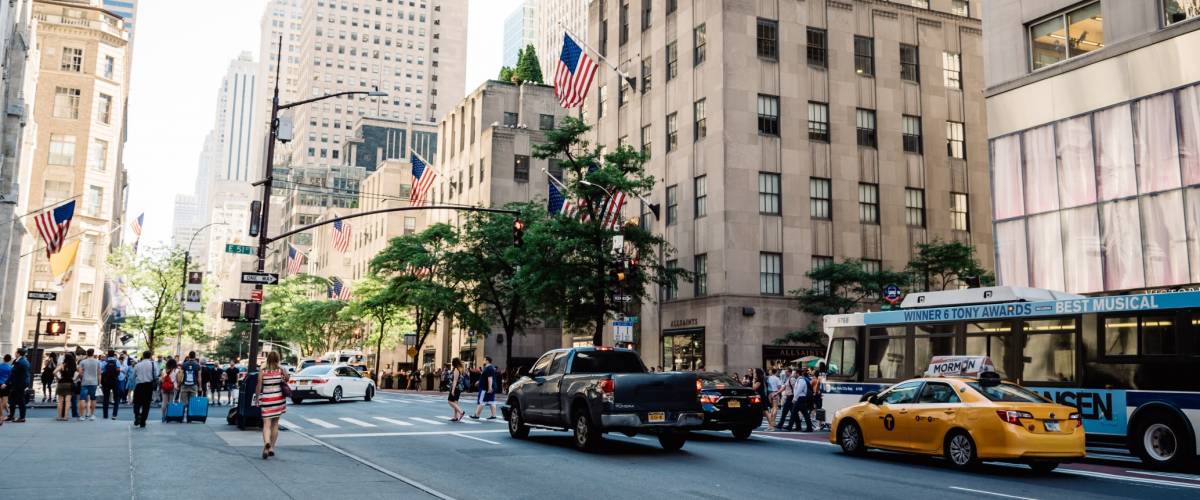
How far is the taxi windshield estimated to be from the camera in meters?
13.9

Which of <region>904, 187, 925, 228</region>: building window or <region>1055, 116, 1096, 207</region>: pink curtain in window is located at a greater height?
<region>904, 187, 925, 228</region>: building window

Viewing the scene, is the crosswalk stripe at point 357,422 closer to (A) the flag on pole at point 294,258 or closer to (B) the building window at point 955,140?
(B) the building window at point 955,140

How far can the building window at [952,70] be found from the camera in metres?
46.3

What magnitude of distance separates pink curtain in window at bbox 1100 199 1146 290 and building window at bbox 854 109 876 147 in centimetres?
1819

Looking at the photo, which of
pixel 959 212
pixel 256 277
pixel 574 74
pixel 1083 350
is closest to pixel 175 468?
pixel 256 277

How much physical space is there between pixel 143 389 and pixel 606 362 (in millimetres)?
12302

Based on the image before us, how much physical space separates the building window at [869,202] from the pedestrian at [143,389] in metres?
32.4

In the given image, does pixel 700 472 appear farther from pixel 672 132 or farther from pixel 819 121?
pixel 672 132

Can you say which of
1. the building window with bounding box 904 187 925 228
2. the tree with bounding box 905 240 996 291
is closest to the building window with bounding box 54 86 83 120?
the building window with bounding box 904 187 925 228

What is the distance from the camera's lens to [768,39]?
42.6 meters

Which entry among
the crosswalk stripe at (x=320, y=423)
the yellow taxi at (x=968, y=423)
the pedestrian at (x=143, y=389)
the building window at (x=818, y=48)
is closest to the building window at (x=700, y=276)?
the building window at (x=818, y=48)

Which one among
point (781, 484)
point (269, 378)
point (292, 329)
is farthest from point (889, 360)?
point (292, 329)

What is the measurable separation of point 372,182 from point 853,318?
320ft

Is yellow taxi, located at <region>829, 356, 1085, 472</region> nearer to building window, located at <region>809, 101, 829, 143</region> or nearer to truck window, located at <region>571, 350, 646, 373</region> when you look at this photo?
truck window, located at <region>571, 350, 646, 373</region>
